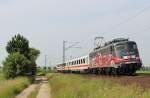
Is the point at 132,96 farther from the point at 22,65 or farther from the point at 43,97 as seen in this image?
the point at 22,65

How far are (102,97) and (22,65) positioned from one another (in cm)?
4621

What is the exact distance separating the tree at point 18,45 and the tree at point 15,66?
8.13 m

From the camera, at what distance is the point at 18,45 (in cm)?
7031

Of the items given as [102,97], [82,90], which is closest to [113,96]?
[102,97]

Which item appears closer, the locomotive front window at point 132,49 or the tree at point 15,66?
the locomotive front window at point 132,49

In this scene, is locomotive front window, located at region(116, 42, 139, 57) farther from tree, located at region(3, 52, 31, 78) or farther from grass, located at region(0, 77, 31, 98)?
tree, located at region(3, 52, 31, 78)

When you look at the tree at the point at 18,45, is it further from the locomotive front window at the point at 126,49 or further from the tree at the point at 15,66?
the locomotive front window at the point at 126,49

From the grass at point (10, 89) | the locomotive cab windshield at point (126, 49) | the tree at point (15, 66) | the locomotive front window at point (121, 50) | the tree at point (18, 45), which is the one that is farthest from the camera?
the tree at point (18, 45)

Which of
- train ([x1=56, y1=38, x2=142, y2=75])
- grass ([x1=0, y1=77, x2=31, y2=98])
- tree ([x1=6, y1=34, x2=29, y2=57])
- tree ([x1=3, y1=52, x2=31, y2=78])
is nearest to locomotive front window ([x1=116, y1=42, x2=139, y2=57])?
train ([x1=56, y1=38, x2=142, y2=75])

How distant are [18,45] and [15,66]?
31.6ft

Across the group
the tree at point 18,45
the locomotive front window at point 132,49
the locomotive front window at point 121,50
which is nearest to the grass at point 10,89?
the locomotive front window at point 121,50

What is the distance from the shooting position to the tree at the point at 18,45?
230 feet

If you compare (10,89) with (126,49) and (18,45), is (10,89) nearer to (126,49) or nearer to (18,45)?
(126,49)

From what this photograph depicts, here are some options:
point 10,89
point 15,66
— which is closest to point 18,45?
point 15,66
